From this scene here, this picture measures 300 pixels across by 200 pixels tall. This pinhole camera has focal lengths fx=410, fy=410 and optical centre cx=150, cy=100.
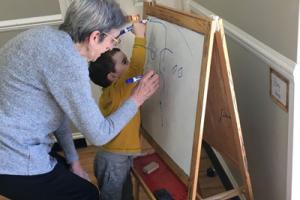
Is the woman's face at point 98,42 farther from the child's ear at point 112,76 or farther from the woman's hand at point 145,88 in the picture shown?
the child's ear at point 112,76

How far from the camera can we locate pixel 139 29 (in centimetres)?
182

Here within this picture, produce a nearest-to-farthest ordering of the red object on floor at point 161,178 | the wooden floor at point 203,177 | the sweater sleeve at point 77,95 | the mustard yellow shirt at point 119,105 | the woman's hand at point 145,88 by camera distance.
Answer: the sweater sleeve at point 77,95, the woman's hand at point 145,88, the red object on floor at point 161,178, the mustard yellow shirt at point 119,105, the wooden floor at point 203,177

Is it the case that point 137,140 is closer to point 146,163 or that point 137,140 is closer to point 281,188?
point 146,163

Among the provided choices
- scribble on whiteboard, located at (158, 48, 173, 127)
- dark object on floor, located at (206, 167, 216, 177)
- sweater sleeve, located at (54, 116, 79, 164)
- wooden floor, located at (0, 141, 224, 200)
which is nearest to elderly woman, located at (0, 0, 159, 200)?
scribble on whiteboard, located at (158, 48, 173, 127)

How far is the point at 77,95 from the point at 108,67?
54 cm

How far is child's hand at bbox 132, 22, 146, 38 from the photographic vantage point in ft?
5.94

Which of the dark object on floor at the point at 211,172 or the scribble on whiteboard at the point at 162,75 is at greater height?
the scribble on whiteboard at the point at 162,75

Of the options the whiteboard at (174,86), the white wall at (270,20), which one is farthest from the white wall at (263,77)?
the whiteboard at (174,86)

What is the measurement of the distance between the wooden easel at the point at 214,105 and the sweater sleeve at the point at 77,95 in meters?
0.35

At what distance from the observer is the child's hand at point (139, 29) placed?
5.94 feet

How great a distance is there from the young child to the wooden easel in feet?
0.44

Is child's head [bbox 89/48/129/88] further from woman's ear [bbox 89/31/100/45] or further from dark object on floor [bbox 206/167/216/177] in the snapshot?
dark object on floor [bbox 206/167/216/177]

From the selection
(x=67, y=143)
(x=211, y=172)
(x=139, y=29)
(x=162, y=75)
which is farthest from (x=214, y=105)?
(x=211, y=172)

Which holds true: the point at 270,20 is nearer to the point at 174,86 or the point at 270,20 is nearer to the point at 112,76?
the point at 174,86
